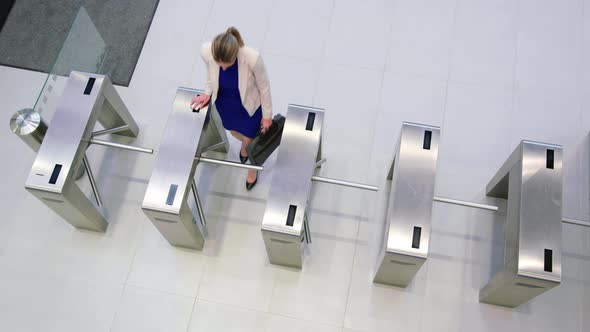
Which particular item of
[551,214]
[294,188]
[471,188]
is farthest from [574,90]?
[294,188]

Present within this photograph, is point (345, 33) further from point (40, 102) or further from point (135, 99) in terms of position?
point (40, 102)

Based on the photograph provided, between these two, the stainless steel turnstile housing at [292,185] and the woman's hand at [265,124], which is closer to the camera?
the stainless steel turnstile housing at [292,185]

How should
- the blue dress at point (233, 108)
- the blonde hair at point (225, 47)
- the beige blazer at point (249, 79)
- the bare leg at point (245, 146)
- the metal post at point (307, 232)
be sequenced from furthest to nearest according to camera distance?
the bare leg at point (245, 146) → the metal post at point (307, 232) → the blue dress at point (233, 108) → the beige blazer at point (249, 79) → the blonde hair at point (225, 47)

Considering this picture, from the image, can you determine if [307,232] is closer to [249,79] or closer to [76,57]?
[249,79]

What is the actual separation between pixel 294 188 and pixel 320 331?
860 mm

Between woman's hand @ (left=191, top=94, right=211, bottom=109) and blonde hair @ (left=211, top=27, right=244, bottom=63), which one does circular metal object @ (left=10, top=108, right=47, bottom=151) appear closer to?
woman's hand @ (left=191, top=94, right=211, bottom=109)

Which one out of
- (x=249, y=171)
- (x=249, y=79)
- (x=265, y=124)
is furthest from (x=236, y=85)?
(x=249, y=171)

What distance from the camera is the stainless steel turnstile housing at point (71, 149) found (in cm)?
265

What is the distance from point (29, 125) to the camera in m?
2.85

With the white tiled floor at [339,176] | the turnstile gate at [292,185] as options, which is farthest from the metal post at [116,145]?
the turnstile gate at [292,185]

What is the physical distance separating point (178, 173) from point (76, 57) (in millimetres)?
1113

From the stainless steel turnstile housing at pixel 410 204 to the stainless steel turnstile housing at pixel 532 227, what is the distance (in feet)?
1.50

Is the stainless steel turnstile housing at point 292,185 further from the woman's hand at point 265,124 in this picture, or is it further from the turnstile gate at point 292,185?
A: the woman's hand at point 265,124

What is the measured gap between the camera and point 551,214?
8.46 feet
